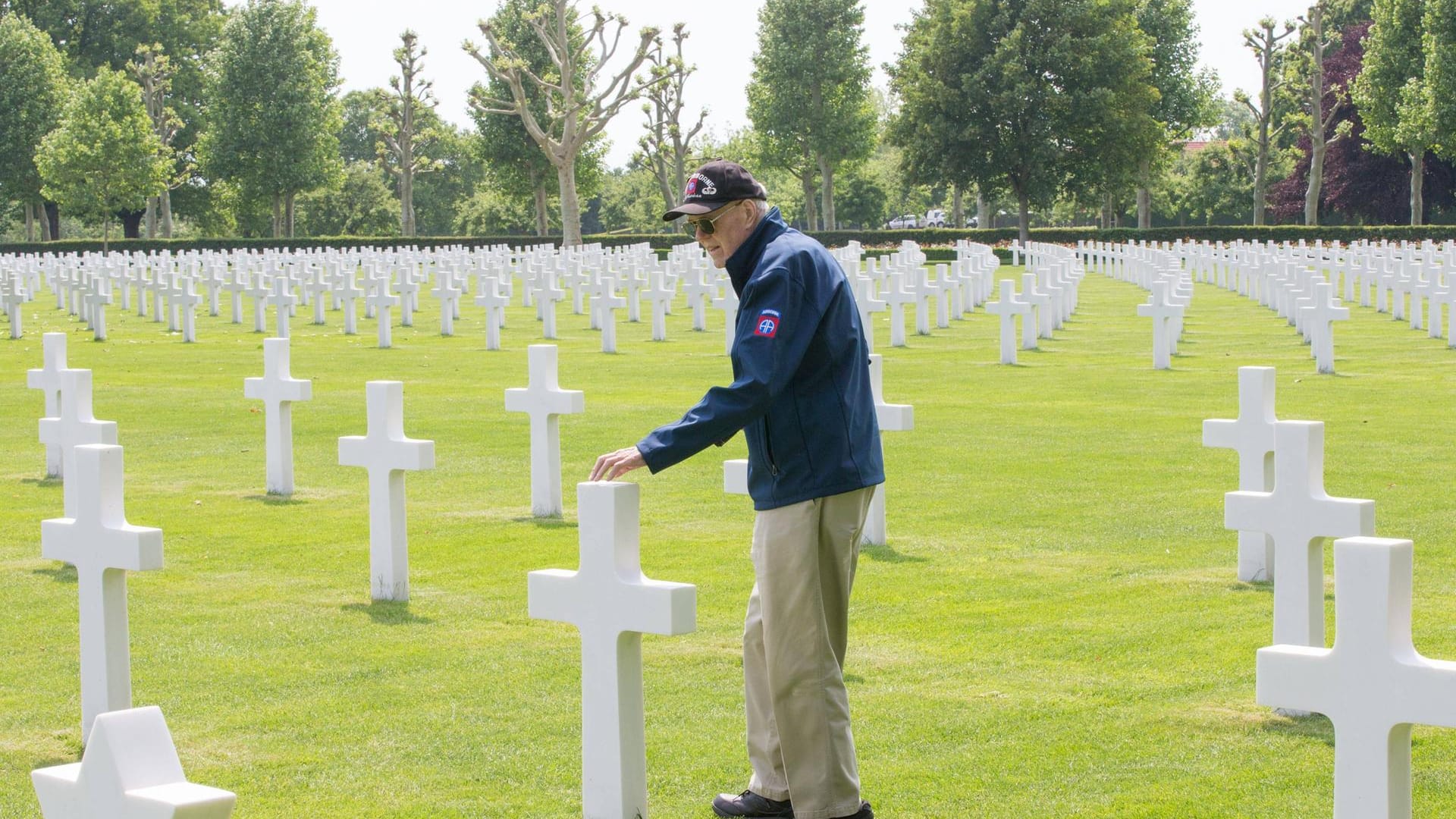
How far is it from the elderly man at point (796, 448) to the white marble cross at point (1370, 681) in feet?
4.15

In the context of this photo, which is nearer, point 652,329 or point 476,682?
point 476,682

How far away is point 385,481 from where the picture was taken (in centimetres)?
733

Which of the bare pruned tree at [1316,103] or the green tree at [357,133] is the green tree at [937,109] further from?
the green tree at [357,133]

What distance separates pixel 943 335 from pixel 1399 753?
2093 cm

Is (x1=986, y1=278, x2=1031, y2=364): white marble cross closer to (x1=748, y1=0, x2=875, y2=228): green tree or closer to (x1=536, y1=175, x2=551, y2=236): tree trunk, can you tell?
(x1=748, y1=0, x2=875, y2=228): green tree

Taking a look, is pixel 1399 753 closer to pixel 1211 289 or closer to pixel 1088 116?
pixel 1211 289

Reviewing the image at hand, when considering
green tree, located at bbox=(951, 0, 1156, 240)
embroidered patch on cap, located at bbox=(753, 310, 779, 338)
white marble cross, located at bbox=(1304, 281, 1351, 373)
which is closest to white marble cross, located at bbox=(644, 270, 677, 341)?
white marble cross, located at bbox=(1304, 281, 1351, 373)

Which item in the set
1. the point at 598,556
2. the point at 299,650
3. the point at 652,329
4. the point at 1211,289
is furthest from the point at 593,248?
the point at 598,556

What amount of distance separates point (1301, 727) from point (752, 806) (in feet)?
6.22

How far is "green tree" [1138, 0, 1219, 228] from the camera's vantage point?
212ft

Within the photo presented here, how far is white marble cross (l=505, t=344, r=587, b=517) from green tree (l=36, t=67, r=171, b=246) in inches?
1759

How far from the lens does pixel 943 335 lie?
944 inches

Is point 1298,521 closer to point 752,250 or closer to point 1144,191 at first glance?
point 752,250

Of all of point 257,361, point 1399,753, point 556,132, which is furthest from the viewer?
point 556,132
